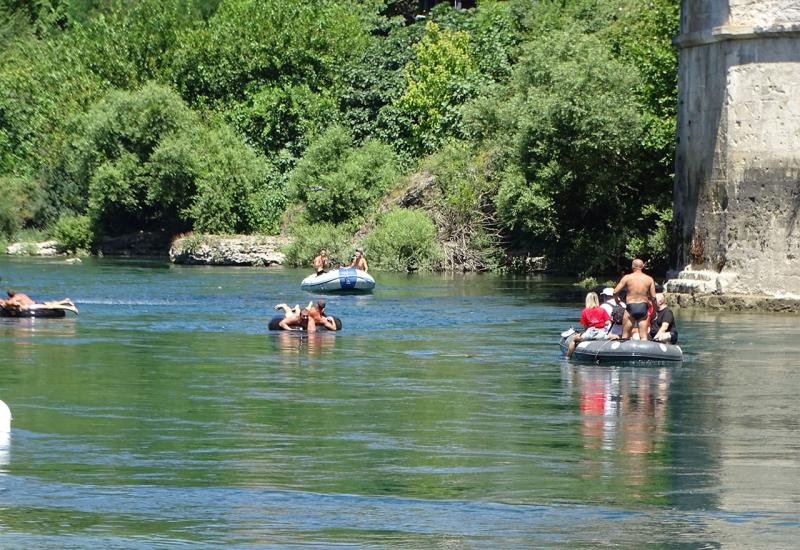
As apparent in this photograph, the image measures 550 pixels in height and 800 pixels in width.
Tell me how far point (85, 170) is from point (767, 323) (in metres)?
33.0

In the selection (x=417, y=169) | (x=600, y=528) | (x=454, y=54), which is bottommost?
(x=600, y=528)

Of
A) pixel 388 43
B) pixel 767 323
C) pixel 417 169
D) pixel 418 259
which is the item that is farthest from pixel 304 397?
pixel 388 43

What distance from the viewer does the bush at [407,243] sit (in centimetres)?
5022

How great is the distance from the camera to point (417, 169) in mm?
54906

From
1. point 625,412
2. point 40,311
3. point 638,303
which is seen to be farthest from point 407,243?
point 625,412

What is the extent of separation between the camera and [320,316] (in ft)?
101

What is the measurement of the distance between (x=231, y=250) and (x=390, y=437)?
37.1 metres

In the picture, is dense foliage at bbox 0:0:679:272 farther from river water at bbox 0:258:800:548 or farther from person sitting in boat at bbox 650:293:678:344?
person sitting in boat at bbox 650:293:678:344

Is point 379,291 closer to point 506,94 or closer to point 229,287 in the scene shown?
point 229,287

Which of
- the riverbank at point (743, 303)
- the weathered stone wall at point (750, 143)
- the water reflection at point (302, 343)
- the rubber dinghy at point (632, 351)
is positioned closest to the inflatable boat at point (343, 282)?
the riverbank at point (743, 303)

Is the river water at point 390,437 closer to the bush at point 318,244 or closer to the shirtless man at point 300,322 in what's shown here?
the shirtless man at point 300,322

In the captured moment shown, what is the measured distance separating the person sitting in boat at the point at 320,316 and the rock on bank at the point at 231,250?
23.2 m

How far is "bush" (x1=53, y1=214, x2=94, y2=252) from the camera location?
6012cm

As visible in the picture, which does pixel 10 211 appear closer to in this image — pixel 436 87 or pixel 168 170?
pixel 168 170
